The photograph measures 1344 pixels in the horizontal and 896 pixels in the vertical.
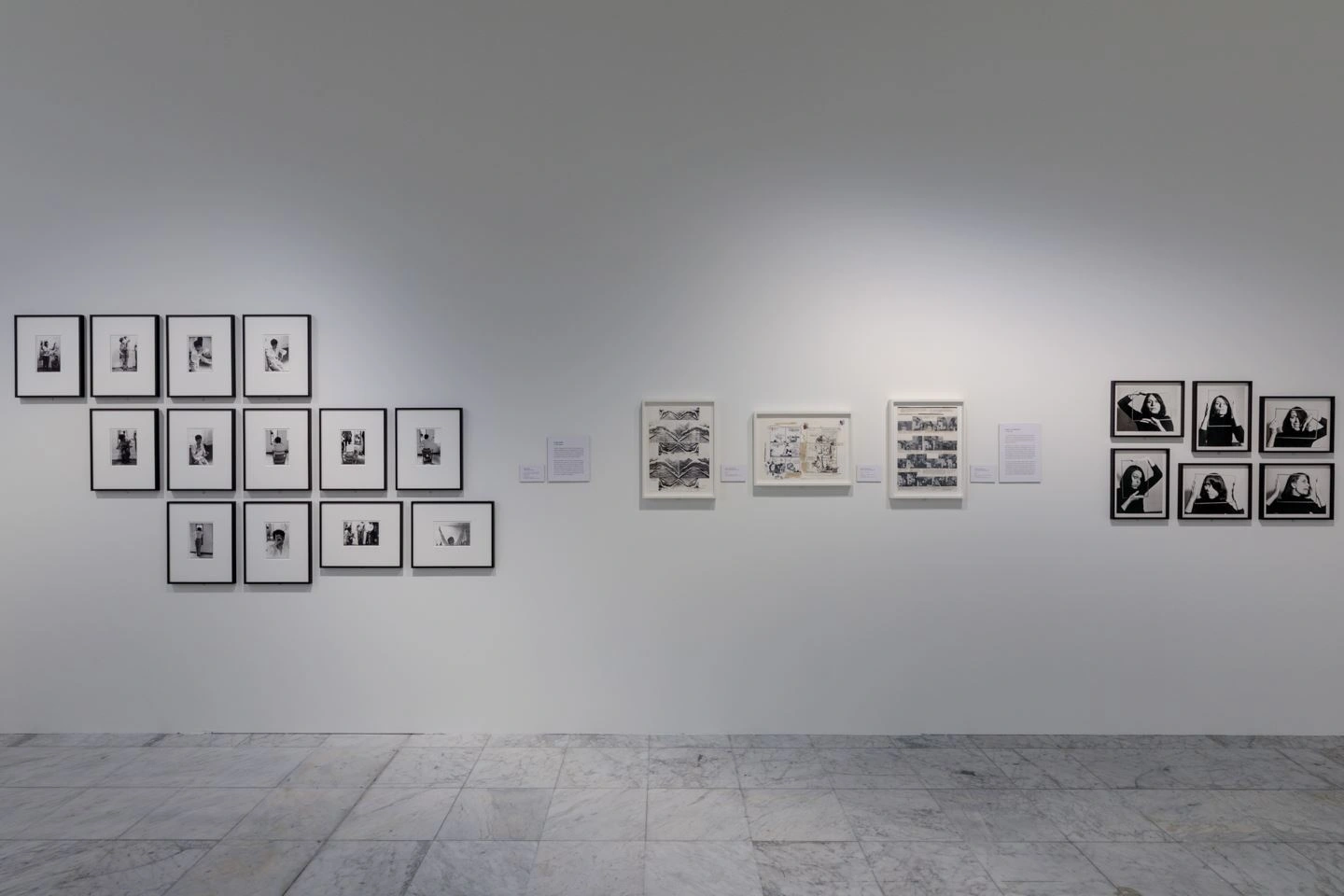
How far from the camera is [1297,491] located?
16.4 feet

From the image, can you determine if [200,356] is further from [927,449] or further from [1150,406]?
[1150,406]

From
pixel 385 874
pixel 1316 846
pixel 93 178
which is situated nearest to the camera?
pixel 385 874

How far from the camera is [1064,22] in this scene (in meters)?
4.96

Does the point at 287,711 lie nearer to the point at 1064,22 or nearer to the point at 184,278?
the point at 184,278

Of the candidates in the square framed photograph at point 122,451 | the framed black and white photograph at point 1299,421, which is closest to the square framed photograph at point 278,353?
the square framed photograph at point 122,451

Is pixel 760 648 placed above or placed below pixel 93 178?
below

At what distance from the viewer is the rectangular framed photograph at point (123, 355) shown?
16.3 ft

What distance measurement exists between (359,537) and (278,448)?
842mm

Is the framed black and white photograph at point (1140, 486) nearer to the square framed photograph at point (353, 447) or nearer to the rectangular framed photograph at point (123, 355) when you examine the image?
the square framed photograph at point (353, 447)

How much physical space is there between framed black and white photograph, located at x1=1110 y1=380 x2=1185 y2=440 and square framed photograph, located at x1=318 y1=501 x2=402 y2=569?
16.7 ft

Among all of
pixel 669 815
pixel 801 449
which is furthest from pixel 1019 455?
pixel 669 815

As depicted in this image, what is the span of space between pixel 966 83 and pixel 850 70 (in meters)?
0.82

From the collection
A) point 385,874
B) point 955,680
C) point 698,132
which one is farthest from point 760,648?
point 698,132

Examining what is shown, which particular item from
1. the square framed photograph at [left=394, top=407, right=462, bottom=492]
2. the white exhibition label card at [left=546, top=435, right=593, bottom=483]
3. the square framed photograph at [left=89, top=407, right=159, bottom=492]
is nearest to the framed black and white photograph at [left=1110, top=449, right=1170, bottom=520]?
the white exhibition label card at [left=546, top=435, right=593, bottom=483]
